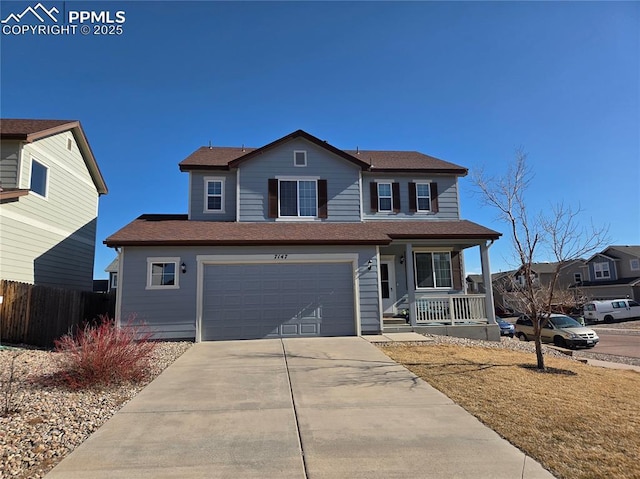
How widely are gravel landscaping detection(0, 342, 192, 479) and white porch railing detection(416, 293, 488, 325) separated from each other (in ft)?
28.7

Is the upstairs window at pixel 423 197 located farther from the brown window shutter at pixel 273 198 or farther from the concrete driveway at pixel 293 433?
the concrete driveway at pixel 293 433

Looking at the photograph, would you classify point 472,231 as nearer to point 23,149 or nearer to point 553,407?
point 553,407

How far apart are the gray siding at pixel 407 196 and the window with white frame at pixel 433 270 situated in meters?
1.56

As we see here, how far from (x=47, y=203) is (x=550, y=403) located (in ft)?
54.9

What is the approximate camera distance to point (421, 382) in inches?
276

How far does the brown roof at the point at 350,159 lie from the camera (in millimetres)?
14156

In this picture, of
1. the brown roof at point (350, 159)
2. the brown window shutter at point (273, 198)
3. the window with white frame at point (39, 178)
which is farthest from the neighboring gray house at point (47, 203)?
the brown window shutter at point (273, 198)

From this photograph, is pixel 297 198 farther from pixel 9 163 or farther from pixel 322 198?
pixel 9 163

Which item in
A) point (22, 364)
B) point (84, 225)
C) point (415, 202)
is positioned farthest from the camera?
point (84, 225)

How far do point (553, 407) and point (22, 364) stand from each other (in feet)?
33.6

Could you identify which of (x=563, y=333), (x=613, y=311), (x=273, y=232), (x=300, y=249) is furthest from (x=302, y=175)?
(x=613, y=311)

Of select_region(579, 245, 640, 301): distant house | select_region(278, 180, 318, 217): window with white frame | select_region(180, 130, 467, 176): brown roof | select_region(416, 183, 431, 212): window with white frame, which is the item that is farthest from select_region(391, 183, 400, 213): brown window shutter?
select_region(579, 245, 640, 301): distant house

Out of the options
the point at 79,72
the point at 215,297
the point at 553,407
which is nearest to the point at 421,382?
the point at 553,407

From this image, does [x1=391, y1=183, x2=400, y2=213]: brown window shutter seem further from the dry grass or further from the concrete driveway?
the concrete driveway
